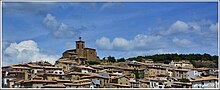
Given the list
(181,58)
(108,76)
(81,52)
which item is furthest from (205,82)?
(81,52)

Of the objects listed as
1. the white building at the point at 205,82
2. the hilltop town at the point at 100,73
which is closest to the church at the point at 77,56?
the hilltop town at the point at 100,73

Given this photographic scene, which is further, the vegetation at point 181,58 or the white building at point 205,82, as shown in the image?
the vegetation at point 181,58

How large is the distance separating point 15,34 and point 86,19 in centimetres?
52

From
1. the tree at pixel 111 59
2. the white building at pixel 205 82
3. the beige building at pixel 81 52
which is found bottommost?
the white building at pixel 205 82

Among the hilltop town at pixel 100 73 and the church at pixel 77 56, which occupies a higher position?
the church at pixel 77 56

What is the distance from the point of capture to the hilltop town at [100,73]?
10.6 ft

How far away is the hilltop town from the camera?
3.22 metres

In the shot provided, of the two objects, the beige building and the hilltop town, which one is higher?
the beige building

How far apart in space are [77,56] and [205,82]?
2.98 feet

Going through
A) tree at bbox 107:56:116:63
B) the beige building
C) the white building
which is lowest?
the white building

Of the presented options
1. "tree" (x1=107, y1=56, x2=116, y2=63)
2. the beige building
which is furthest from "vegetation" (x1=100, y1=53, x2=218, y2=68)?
the beige building

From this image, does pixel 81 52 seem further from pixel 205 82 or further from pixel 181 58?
pixel 205 82

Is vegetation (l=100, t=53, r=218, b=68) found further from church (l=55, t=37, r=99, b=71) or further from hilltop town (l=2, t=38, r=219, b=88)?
church (l=55, t=37, r=99, b=71)

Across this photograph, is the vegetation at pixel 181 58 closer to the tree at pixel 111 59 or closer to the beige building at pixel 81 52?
the tree at pixel 111 59
